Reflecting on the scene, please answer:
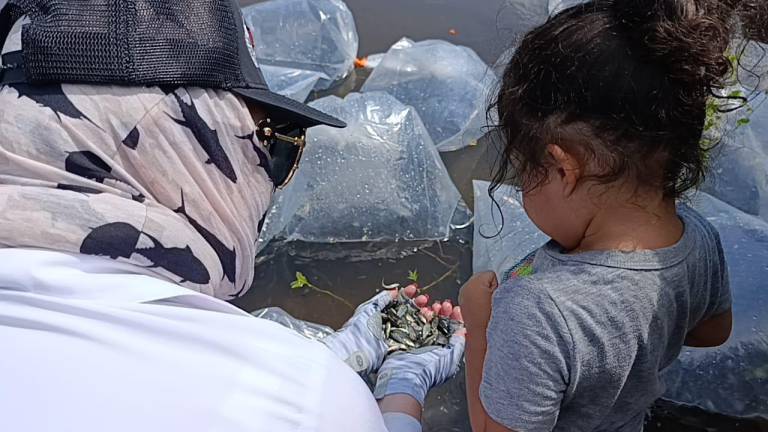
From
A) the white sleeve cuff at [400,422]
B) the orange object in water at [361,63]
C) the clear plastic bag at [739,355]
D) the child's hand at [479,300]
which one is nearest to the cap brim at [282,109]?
the child's hand at [479,300]

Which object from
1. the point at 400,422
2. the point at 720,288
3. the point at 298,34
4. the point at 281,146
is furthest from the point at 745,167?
the point at 298,34

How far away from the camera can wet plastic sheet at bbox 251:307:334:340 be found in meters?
2.14

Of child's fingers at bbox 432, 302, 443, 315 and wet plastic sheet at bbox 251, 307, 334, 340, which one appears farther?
child's fingers at bbox 432, 302, 443, 315

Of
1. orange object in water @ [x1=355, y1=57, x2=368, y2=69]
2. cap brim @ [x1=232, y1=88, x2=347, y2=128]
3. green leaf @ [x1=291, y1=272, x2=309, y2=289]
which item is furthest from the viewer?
orange object in water @ [x1=355, y1=57, x2=368, y2=69]

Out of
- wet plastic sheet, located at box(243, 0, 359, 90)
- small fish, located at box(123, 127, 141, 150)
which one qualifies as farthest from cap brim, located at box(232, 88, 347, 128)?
wet plastic sheet, located at box(243, 0, 359, 90)

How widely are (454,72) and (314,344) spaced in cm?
201

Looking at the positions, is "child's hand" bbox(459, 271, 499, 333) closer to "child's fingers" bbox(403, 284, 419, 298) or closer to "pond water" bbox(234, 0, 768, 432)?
"pond water" bbox(234, 0, 768, 432)

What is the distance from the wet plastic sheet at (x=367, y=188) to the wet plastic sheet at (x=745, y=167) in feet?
2.70

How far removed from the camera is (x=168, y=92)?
1119mm

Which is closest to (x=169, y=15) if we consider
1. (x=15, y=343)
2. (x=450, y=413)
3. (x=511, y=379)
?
(x=15, y=343)

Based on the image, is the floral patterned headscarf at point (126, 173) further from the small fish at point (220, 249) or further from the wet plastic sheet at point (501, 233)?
the wet plastic sheet at point (501, 233)

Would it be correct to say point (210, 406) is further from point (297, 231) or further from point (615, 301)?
point (297, 231)

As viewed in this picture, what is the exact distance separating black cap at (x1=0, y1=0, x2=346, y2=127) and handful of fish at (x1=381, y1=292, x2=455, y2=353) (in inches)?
44.9

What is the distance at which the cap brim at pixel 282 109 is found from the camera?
124 centimetres
